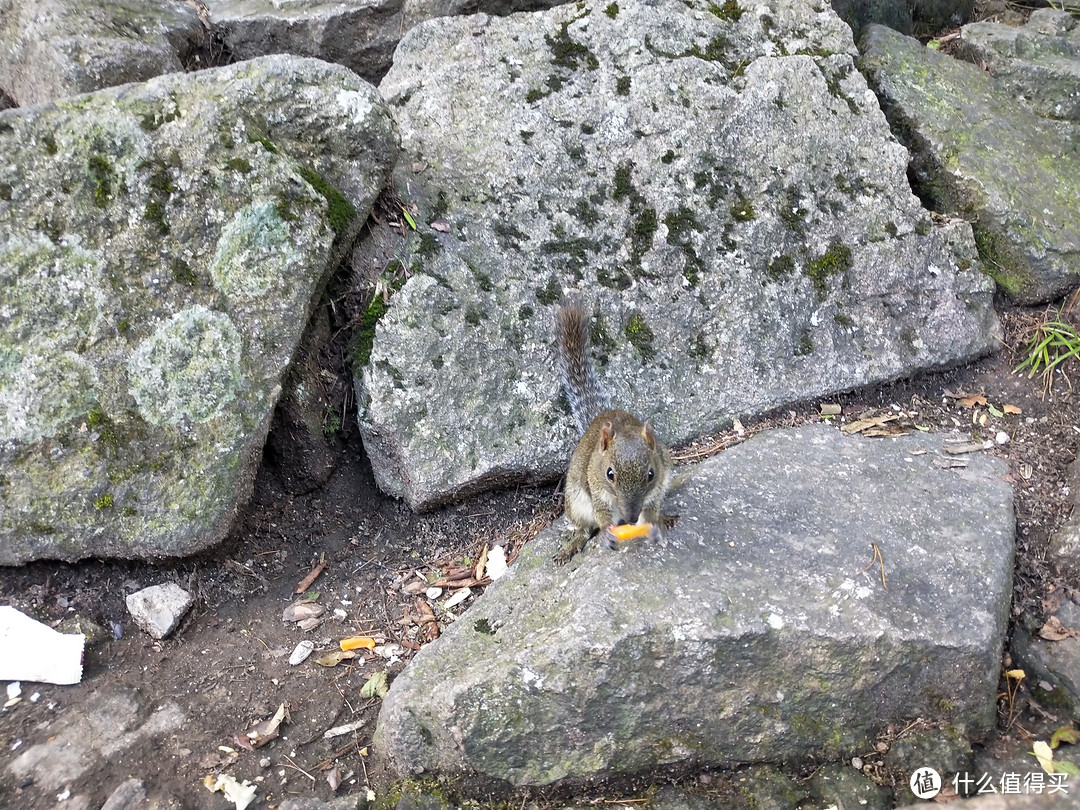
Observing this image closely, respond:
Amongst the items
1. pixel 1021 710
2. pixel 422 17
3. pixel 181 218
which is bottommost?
pixel 1021 710

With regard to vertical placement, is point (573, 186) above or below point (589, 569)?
above

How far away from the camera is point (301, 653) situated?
3.52m

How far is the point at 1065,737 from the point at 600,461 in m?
2.11

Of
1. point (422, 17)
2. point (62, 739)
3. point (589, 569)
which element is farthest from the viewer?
point (422, 17)

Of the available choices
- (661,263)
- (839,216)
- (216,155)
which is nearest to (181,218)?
(216,155)

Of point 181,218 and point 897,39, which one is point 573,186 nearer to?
point 181,218

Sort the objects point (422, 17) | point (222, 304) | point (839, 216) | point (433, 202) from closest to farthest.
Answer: point (222, 304), point (433, 202), point (839, 216), point (422, 17)

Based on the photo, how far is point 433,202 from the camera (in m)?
4.23

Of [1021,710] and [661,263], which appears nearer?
[1021,710]

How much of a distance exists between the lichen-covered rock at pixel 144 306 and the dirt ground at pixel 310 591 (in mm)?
301

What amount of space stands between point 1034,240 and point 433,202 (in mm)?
3630

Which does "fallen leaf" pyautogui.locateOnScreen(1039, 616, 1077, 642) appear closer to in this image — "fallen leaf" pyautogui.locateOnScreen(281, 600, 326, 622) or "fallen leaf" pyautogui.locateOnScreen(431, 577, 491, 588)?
"fallen leaf" pyautogui.locateOnScreen(431, 577, 491, 588)

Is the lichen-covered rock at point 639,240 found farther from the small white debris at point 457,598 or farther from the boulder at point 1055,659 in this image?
the boulder at point 1055,659

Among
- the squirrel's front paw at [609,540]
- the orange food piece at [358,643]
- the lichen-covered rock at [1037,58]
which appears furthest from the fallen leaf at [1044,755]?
the lichen-covered rock at [1037,58]
